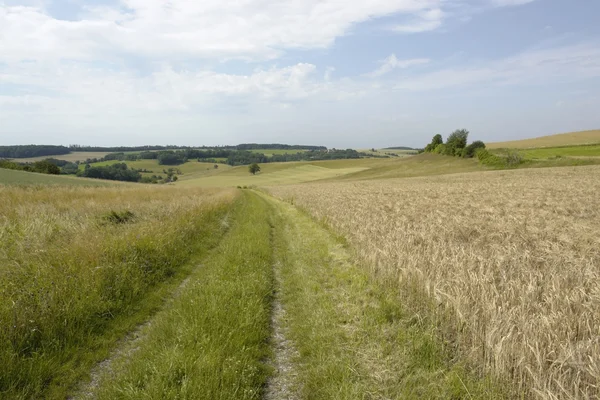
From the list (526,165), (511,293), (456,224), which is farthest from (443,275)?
(526,165)

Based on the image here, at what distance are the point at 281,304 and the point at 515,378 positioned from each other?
441 cm

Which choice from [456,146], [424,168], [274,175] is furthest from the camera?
[274,175]

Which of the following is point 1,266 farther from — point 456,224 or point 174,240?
point 456,224

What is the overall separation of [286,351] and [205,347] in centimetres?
129

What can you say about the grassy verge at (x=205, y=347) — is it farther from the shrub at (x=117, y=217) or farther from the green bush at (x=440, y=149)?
the green bush at (x=440, y=149)

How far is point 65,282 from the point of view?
5.99 m

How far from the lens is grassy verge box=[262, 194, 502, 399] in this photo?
3.91 meters

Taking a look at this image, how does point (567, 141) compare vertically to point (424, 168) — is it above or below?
above

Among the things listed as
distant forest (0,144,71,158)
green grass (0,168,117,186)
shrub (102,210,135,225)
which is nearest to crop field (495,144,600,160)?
shrub (102,210,135,225)

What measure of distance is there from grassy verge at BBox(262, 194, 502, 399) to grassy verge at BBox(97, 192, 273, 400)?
0.63 meters

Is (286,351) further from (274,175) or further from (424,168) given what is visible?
(274,175)

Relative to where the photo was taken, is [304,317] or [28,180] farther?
[28,180]

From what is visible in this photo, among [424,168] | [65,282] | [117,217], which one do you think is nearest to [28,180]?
[117,217]

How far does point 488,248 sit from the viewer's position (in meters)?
7.68
